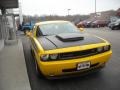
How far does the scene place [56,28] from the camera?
659 cm

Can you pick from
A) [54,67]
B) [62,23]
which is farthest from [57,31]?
[54,67]

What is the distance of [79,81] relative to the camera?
5082 mm

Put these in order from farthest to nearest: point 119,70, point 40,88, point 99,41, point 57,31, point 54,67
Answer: point 57,31, point 119,70, point 99,41, point 40,88, point 54,67

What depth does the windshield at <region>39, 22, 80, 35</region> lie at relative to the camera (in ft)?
21.1

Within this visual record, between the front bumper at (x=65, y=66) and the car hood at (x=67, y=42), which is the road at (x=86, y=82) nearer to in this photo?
the front bumper at (x=65, y=66)

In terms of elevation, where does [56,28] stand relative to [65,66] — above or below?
above

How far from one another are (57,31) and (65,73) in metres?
2.05

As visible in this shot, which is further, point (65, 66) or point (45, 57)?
point (45, 57)

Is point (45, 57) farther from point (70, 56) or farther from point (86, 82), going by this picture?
point (86, 82)

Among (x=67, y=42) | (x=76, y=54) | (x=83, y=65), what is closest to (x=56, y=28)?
(x=67, y=42)

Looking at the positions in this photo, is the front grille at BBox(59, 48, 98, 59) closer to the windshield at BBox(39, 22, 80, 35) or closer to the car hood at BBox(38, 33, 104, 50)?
the car hood at BBox(38, 33, 104, 50)

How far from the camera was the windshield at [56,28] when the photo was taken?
21.1ft

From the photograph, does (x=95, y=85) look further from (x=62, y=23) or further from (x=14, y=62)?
(x=14, y=62)

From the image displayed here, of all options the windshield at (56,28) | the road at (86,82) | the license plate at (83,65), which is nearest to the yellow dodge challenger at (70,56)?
the license plate at (83,65)
